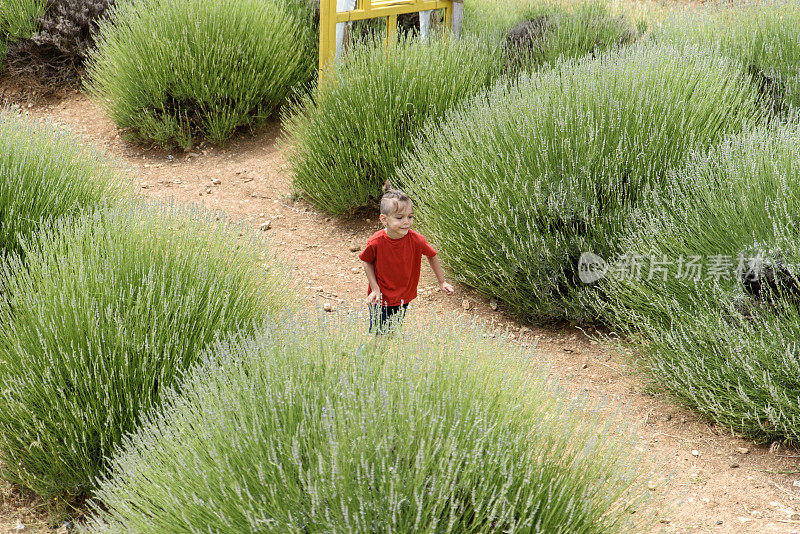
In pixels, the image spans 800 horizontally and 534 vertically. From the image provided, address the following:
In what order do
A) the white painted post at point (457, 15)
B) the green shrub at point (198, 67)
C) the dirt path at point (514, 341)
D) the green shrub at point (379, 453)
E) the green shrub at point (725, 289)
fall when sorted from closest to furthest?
the green shrub at point (379, 453)
the dirt path at point (514, 341)
the green shrub at point (725, 289)
the green shrub at point (198, 67)
the white painted post at point (457, 15)

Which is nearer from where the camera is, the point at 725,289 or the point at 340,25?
the point at 725,289

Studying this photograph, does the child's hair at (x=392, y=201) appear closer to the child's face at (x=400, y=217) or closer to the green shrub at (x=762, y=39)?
the child's face at (x=400, y=217)

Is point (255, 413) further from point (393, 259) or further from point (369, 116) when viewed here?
point (369, 116)

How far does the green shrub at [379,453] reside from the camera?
188 cm

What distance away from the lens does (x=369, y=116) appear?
16.4 feet

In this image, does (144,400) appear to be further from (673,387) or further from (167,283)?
(673,387)

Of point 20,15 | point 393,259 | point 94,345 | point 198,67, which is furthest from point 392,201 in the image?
point 20,15

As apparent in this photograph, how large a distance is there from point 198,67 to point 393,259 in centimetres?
345

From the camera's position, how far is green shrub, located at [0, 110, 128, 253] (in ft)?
12.6

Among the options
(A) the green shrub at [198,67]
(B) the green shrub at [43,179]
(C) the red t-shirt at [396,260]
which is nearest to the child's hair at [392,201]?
(C) the red t-shirt at [396,260]

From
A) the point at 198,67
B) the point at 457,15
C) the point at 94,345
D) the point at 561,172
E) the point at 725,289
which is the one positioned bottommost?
the point at 94,345

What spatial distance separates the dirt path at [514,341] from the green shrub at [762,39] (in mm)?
2328

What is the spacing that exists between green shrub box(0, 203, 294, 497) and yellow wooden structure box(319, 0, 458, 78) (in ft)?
9.76

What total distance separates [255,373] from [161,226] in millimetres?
1373
